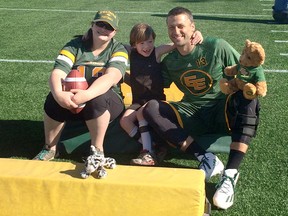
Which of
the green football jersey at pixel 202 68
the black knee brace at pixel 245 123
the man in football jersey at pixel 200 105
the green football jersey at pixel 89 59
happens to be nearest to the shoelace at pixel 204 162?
the man in football jersey at pixel 200 105

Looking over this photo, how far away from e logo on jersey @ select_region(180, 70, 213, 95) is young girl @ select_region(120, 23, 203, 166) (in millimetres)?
217

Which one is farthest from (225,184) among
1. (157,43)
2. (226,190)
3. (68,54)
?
(157,43)

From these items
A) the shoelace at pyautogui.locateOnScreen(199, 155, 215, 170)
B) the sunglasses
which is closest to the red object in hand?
the sunglasses

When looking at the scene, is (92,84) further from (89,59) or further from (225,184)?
(225,184)

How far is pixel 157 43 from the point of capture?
8758mm

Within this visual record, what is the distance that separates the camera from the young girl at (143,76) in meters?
3.62

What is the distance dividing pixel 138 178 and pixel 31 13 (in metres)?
10.3

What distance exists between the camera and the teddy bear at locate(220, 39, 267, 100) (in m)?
3.17

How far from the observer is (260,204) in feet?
10.1

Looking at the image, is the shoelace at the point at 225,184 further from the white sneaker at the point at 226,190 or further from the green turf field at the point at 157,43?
the green turf field at the point at 157,43

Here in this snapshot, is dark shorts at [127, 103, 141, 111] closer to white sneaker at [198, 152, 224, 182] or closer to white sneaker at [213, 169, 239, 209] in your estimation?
white sneaker at [198, 152, 224, 182]

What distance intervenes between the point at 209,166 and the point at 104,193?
0.98 m

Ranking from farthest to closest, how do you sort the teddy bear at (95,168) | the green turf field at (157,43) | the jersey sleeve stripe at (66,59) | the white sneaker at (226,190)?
the jersey sleeve stripe at (66,59) < the green turf field at (157,43) < the white sneaker at (226,190) < the teddy bear at (95,168)

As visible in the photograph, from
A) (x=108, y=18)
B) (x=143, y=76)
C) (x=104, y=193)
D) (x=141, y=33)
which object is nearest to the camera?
(x=104, y=193)
